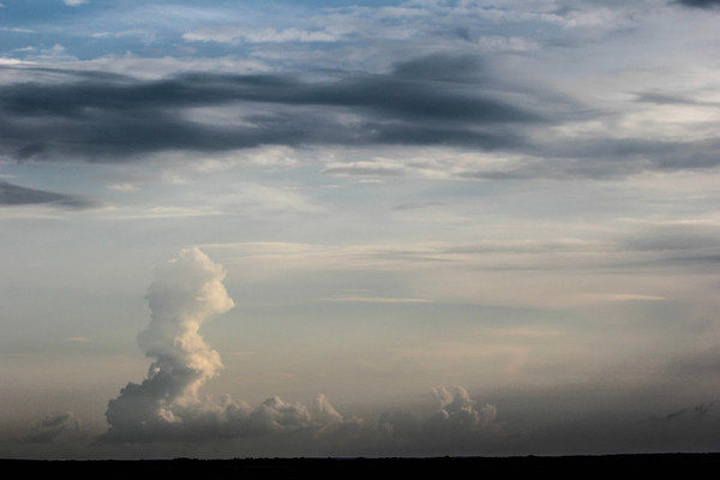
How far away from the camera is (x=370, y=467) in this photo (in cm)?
16562

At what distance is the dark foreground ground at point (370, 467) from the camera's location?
150500 mm

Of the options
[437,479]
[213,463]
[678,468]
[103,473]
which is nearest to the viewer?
[437,479]

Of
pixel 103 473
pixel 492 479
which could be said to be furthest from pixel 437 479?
pixel 103 473

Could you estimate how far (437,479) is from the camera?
143m

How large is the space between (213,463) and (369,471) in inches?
1278

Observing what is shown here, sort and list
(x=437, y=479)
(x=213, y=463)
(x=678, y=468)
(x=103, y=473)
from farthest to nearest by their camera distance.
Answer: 1. (x=213, y=463)
2. (x=678, y=468)
3. (x=103, y=473)
4. (x=437, y=479)

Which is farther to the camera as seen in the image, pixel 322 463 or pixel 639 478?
pixel 322 463

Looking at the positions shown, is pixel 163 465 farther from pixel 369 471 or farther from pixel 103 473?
pixel 369 471

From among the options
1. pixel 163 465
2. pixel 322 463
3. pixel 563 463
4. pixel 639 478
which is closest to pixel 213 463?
pixel 163 465

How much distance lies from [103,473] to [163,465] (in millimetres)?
19282

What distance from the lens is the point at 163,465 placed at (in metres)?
170

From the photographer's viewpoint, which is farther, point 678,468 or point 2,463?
point 2,463

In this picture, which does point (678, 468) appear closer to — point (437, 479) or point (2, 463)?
point (437, 479)

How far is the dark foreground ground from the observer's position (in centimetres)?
15050
